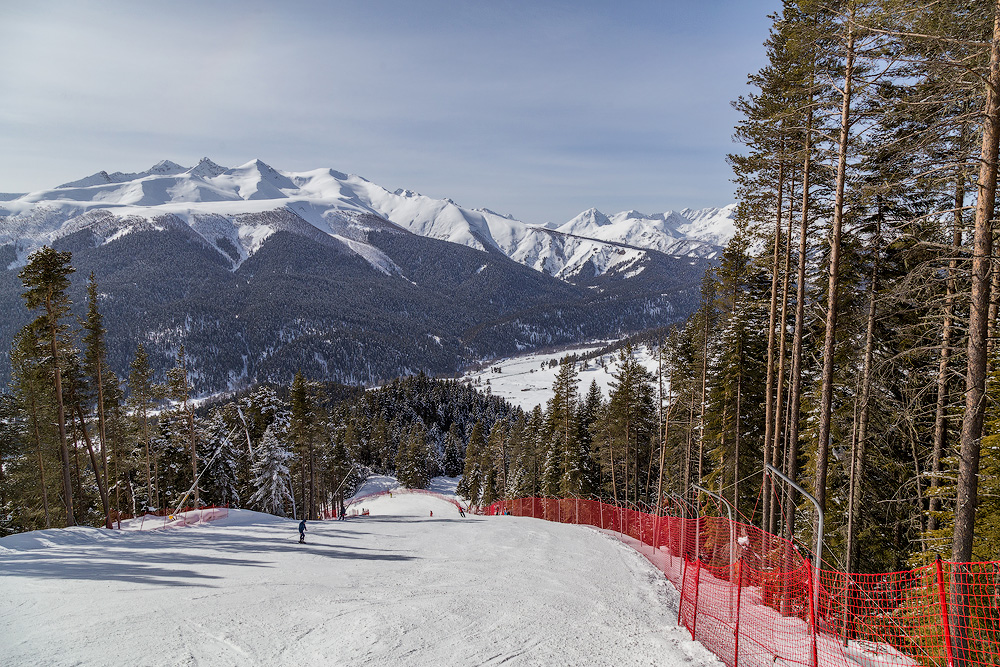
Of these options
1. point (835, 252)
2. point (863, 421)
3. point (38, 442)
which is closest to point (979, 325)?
point (835, 252)

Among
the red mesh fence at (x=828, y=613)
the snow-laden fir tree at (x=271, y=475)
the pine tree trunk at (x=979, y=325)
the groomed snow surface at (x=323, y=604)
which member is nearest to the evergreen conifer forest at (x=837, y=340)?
the pine tree trunk at (x=979, y=325)

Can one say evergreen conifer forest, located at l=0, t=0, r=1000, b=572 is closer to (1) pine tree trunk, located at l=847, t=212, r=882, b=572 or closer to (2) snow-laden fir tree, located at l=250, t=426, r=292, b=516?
(1) pine tree trunk, located at l=847, t=212, r=882, b=572

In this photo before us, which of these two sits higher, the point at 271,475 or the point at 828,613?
the point at 828,613

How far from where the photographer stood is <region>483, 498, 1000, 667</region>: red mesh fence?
8.38 meters

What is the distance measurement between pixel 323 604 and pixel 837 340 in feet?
53.4

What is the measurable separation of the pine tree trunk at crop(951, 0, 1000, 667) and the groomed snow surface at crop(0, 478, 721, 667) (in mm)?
4389

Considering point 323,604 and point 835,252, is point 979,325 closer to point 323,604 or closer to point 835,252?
point 835,252

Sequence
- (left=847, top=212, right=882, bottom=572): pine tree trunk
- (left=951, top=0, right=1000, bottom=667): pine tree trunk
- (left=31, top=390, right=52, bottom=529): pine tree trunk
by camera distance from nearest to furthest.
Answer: (left=951, top=0, right=1000, bottom=667): pine tree trunk
(left=847, top=212, right=882, bottom=572): pine tree trunk
(left=31, top=390, right=52, bottom=529): pine tree trunk

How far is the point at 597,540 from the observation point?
23.3 meters

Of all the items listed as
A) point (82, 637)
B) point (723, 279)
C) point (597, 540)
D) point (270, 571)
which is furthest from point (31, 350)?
point (723, 279)

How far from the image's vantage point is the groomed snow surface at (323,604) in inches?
342

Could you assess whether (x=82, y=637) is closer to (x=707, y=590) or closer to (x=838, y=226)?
(x=707, y=590)

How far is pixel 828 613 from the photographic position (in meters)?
11.0

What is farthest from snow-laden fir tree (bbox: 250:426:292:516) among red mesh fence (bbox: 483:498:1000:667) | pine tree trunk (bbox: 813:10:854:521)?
pine tree trunk (bbox: 813:10:854:521)
